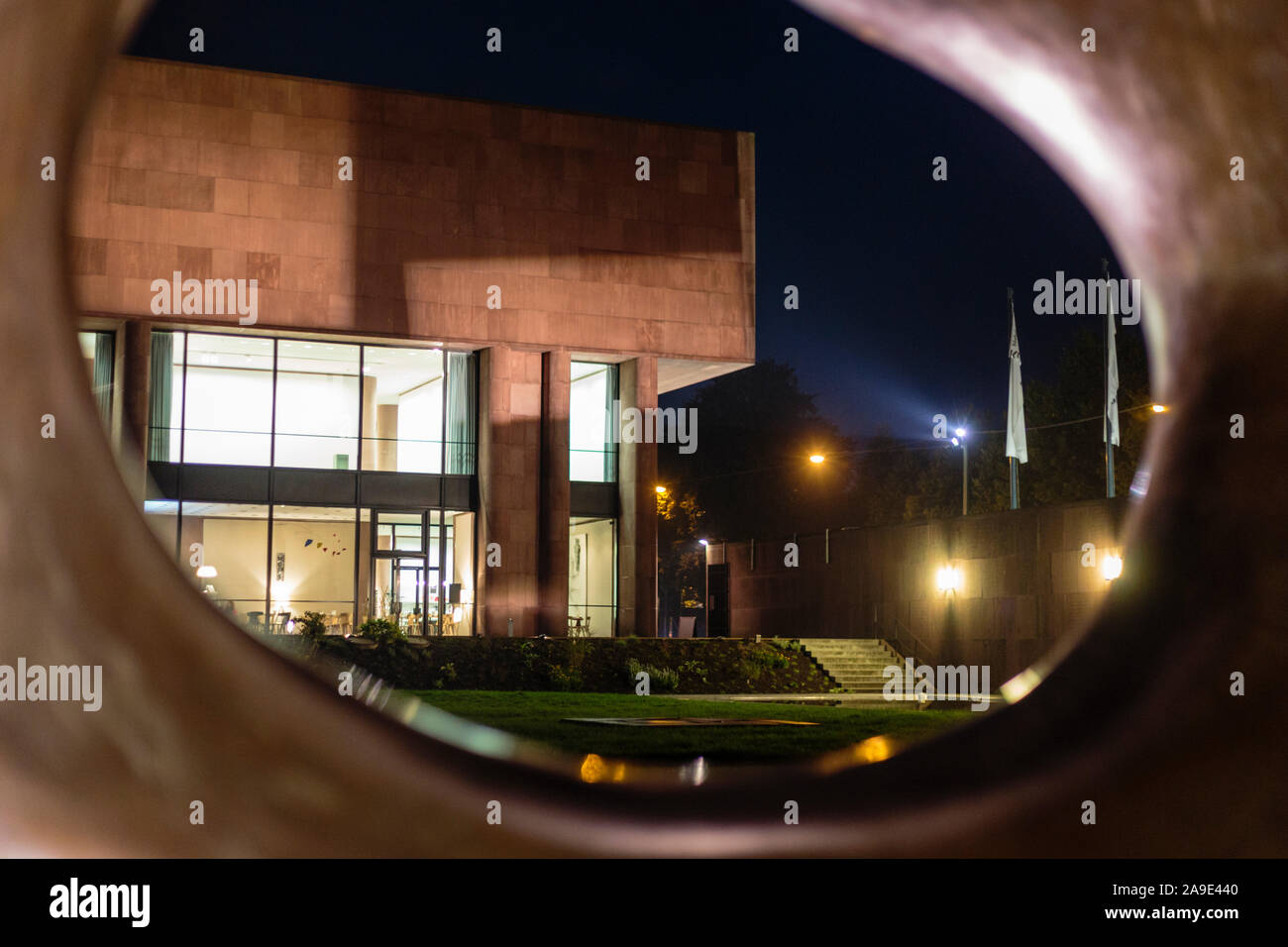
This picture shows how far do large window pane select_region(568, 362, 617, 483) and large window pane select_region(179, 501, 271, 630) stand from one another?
7404mm

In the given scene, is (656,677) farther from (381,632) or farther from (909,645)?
(909,645)

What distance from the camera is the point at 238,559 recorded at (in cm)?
2828

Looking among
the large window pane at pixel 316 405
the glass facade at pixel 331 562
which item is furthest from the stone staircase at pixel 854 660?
the large window pane at pixel 316 405

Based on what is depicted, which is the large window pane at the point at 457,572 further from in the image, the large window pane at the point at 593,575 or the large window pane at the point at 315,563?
the large window pane at the point at 593,575

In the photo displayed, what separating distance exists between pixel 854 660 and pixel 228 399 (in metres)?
14.4

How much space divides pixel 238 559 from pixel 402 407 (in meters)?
5.00

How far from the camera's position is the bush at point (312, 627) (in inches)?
956

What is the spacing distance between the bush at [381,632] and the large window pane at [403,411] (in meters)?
6.05

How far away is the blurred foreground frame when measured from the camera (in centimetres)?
352

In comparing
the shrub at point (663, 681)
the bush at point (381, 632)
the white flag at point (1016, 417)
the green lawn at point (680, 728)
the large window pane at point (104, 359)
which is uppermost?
the large window pane at point (104, 359)

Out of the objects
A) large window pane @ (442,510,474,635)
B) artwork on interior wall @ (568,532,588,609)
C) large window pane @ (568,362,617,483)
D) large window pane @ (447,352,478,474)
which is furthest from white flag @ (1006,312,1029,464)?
large window pane @ (442,510,474,635)

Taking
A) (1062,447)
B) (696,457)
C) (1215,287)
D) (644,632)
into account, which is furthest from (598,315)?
(696,457)

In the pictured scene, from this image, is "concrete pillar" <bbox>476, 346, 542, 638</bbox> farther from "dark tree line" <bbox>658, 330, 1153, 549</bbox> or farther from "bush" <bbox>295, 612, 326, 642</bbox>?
"dark tree line" <bbox>658, 330, 1153, 549</bbox>
